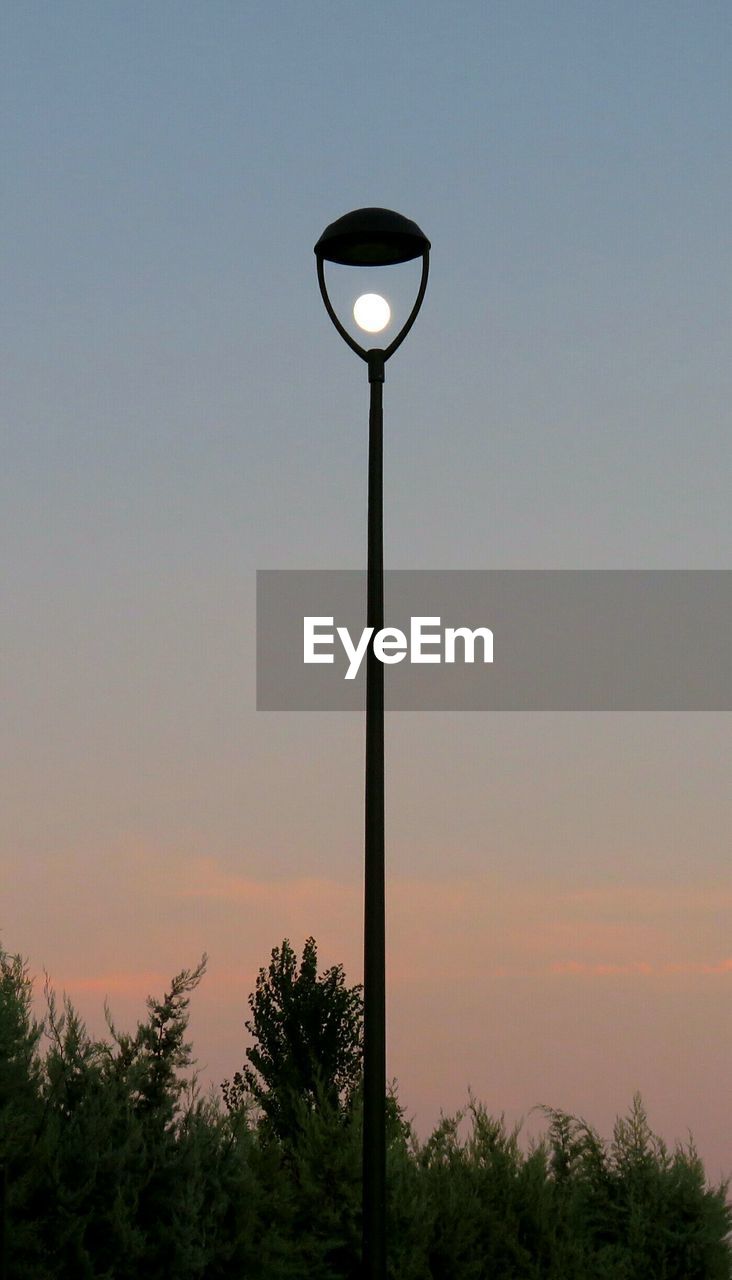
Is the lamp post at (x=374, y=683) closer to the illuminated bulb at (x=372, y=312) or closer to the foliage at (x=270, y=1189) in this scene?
the illuminated bulb at (x=372, y=312)

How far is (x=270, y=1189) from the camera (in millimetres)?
18812

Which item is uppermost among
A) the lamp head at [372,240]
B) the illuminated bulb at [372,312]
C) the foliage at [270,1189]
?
the lamp head at [372,240]

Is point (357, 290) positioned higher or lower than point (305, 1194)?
higher

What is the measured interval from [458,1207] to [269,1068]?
111 ft

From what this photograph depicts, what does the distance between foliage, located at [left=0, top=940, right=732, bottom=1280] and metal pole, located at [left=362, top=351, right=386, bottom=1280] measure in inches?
200

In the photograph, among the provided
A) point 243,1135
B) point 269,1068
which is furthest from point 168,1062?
point 269,1068

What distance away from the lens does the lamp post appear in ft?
38.4

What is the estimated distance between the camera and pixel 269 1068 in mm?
53250

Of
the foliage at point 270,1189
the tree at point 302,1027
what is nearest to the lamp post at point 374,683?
the foliage at point 270,1189

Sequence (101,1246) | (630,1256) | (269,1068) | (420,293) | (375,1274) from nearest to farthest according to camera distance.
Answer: (375,1274), (420,293), (101,1246), (630,1256), (269,1068)

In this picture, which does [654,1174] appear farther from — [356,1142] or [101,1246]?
[101,1246]

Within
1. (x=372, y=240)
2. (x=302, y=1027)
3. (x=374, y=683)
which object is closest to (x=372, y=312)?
(x=372, y=240)

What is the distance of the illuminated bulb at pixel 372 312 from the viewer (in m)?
13.1

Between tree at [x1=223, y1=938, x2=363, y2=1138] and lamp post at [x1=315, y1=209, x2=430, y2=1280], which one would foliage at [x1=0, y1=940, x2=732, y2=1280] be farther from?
tree at [x1=223, y1=938, x2=363, y2=1138]
